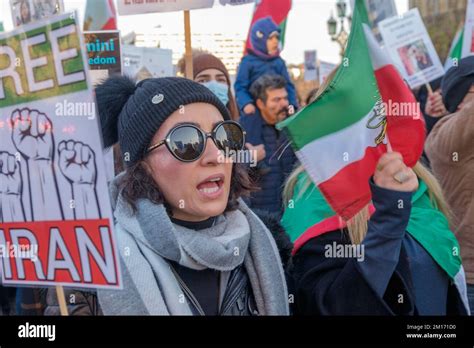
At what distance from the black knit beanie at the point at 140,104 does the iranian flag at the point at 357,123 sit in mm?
323

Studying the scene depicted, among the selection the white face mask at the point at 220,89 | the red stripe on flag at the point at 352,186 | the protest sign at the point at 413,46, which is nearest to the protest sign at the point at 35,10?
the white face mask at the point at 220,89

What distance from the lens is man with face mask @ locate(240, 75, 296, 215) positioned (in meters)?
2.60

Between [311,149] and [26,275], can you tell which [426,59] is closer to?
[311,149]

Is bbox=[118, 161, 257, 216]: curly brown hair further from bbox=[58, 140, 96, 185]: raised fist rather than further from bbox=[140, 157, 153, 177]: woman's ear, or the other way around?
bbox=[58, 140, 96, 185]: raised fist

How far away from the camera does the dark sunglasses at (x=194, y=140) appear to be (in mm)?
2178

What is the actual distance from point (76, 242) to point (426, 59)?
139cm

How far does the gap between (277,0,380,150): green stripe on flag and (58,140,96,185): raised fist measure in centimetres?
63

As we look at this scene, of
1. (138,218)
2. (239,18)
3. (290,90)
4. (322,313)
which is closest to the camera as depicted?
(138,218)

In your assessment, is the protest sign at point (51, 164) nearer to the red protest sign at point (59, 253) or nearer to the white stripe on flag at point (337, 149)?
the red protest sign at point (59, 253)

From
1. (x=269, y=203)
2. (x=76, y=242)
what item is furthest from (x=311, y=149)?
(x=76, y=242)

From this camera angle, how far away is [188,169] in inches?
87.5

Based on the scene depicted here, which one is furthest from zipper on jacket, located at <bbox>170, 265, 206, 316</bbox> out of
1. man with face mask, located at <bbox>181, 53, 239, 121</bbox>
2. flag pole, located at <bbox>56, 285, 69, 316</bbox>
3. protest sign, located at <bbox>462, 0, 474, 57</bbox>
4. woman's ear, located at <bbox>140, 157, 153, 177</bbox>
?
protest sign, located at <bbox>462, 0, 474, 57</bbox>

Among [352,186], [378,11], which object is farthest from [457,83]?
[352,186]

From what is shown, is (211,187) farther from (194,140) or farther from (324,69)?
(324,69)
